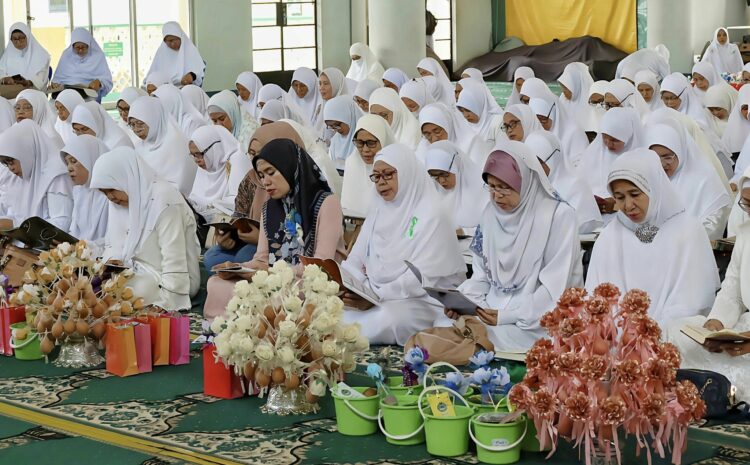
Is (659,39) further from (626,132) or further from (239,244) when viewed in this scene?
(239,244)

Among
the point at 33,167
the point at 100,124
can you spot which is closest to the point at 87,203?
the point at 33,167

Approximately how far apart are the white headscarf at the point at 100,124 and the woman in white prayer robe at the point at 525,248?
3.90 m

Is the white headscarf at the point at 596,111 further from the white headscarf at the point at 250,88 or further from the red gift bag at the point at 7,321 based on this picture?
the red gift bag at the point at 7,321

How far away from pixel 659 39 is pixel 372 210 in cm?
1175

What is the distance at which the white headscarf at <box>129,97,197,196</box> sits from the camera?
8.66 meters

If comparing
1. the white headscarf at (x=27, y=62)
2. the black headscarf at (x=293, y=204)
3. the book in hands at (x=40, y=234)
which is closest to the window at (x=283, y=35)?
the white headscarf at (x=27, y=62)

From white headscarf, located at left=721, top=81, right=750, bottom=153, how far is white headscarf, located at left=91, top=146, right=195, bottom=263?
494 centimetres

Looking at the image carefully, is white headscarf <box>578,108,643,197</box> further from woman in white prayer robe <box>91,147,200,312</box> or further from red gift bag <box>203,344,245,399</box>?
red gift bag <box>203,344,245,399</box>

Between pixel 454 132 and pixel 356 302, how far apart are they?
Result: 3.23 metres

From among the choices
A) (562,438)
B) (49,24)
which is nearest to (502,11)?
(49,24)

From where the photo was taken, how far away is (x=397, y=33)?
15.9m

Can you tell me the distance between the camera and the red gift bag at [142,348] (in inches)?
202

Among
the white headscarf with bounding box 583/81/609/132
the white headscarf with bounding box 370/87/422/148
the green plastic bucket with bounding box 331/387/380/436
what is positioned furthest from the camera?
the white headscarf with bounding box 583/81/609/132


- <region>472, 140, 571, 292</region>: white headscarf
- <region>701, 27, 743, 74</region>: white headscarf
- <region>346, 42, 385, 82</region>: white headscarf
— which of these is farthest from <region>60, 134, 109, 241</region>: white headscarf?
<region>701, 27, 743, 74</region>: white headscarf
